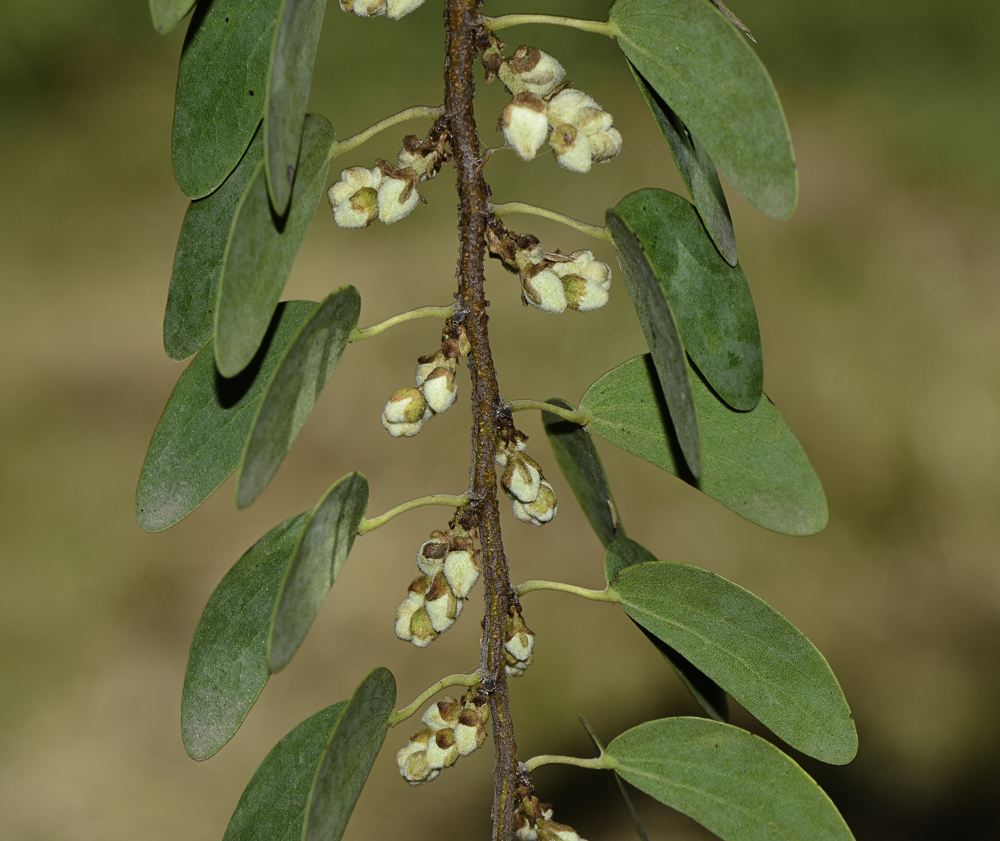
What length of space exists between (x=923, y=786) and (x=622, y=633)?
741 millimetres

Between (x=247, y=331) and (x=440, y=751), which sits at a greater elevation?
(x=247, y=331)

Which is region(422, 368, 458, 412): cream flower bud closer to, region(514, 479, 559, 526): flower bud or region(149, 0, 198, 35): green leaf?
region(514, 479, 559, 526): flower bud

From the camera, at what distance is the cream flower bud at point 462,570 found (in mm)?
576

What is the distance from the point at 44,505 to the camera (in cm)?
237

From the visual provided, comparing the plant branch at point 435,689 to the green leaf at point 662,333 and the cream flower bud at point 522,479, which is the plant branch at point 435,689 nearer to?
the cream flower bud at point 522,479

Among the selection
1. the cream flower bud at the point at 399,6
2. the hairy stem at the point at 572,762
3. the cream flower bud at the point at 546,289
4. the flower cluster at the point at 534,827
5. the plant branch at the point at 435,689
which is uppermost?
the cream flower bud at the point at 399,6

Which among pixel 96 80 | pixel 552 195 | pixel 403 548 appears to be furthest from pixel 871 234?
pixel 96 80

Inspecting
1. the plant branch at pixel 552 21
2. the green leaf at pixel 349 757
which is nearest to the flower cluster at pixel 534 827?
the green leaf at pixel 349 757

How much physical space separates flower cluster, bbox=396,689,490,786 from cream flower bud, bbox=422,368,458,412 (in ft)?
0.65

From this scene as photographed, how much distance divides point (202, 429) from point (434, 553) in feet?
0.56

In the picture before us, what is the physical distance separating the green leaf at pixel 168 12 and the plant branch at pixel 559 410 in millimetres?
295

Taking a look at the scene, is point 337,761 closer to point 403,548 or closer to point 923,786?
point 403,548

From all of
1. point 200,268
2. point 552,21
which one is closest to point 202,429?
point 200,268

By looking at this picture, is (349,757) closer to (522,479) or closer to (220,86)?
(522,479)
